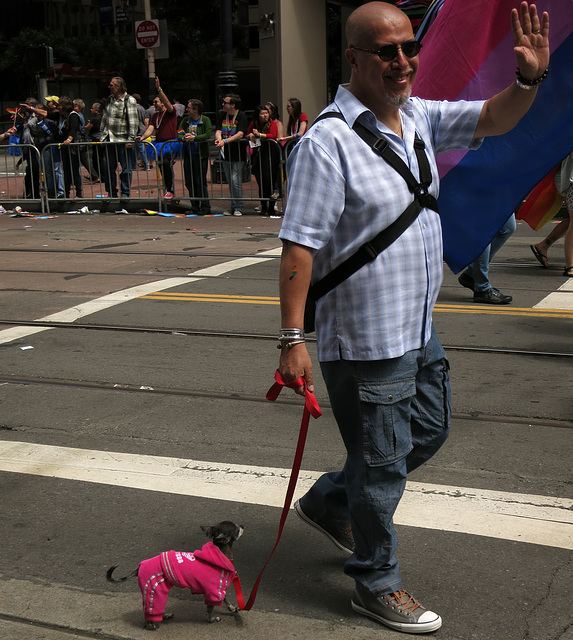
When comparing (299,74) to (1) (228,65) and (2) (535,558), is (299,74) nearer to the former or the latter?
(1) (228,65)

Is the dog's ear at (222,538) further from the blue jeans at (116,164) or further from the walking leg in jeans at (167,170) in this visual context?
the blue jeans at (116,164)

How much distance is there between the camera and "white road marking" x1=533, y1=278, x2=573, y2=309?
810 cm

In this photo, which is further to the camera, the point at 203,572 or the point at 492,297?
the point at 492,297

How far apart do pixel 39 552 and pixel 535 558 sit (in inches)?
76.3

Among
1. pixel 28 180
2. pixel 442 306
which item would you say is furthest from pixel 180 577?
pixel 28 180

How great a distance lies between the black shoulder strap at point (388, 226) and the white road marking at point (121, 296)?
193 inches

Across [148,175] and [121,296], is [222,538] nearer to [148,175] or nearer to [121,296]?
[121,296]

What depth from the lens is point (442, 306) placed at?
325 inches

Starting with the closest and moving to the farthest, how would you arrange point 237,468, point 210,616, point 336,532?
point 210,616
point 336,532
point 237,468

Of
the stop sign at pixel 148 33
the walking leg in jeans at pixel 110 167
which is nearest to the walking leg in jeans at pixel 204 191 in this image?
the walking leg in jeans at pixel 110 167

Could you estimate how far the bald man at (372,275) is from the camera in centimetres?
294

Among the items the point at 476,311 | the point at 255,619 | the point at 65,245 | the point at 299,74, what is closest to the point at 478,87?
the point at 255,619

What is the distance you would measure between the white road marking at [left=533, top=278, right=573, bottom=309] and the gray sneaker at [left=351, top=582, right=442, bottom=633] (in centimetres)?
537

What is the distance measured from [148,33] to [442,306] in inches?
586
